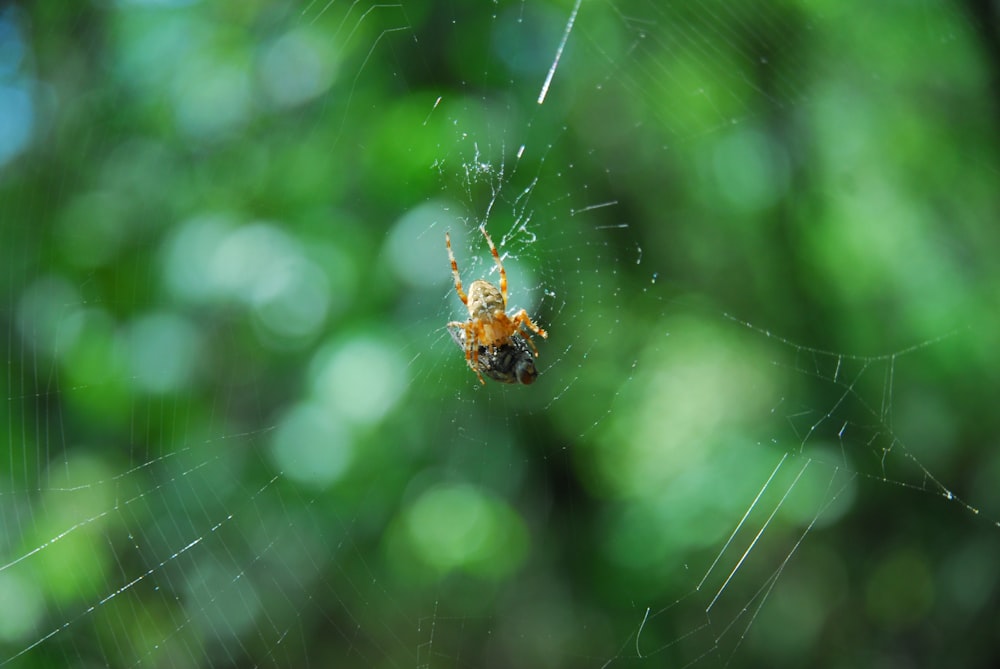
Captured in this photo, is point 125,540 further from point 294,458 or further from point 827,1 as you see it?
point 827,1

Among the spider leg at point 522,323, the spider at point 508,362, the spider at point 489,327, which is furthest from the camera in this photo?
the spider leg at point 522,323

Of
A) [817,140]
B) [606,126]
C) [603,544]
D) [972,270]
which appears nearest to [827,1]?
[817,140]

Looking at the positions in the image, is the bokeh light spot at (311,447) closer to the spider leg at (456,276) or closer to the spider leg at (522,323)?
the spider leg at (456,276)

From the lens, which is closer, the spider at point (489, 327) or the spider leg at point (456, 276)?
the spider at point (489, 327)

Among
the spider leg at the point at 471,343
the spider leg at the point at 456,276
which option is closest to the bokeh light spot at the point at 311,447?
the spider leg at the point at 471,343

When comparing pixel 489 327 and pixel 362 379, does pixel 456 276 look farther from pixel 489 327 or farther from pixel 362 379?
pixel 362 379

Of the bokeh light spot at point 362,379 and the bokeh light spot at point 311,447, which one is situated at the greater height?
the bokeh light spot at point 362,379

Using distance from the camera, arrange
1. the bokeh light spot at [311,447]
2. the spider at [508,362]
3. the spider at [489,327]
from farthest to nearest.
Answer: the bokeh light spot at [311,447] < the spider at [489,327] < the spider at [508,362]
